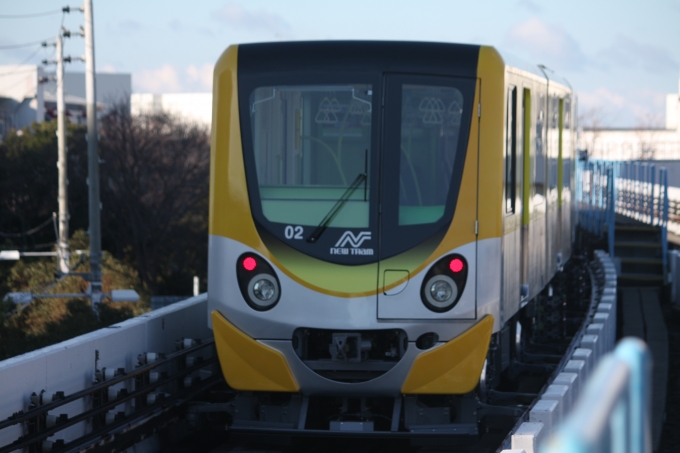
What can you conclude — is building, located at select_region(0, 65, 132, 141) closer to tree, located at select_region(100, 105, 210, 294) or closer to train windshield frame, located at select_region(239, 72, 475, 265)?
tree, located at select_region(100, 105, 210, 294)

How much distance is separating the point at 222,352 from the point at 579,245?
14.1 meters

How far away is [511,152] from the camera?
8023 mm

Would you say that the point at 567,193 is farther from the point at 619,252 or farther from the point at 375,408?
the point at 375,408

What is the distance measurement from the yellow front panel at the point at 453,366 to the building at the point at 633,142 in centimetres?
8515

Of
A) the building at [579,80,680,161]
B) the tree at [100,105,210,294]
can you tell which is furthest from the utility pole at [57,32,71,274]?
the building at [579,80,680,161]

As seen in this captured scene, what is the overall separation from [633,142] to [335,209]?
9653cm

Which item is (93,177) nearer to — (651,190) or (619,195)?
(619,195)

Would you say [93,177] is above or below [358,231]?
above

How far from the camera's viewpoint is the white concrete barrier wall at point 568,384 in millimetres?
5434

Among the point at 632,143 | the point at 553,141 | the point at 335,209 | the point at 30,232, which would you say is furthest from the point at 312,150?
the point at 632,143

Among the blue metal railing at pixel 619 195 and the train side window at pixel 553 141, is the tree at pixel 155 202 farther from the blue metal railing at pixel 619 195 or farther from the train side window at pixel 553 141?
the train side window at pixel 553 141

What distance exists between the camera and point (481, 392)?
7539 mm

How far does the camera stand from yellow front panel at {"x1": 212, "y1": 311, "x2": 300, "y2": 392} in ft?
A: 23.6

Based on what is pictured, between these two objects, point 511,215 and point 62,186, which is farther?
point 62,186
